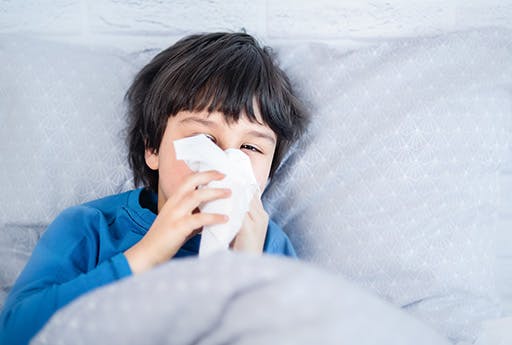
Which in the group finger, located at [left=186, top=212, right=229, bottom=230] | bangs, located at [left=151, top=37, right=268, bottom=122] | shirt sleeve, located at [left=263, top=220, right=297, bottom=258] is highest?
bangs, located at [left=151, top=37, right=268, bottom=122]

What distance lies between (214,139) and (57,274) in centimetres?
30

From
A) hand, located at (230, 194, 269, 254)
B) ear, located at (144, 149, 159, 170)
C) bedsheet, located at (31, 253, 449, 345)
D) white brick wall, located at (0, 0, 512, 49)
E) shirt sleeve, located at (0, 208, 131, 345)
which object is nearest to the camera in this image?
bedsheet, located at (31, 253, 449, 345)

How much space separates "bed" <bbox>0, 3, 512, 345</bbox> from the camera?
2.86 ft

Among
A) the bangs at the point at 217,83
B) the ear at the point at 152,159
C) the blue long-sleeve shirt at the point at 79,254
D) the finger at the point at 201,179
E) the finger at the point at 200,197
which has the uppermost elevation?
the bangs at the point at 217,83

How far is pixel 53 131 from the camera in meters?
0.97

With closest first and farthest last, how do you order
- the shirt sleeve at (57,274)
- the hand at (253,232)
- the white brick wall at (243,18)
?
the shirt sleeve at (57,274)
the hand at (253,232)
the white brick wall at (243,18)

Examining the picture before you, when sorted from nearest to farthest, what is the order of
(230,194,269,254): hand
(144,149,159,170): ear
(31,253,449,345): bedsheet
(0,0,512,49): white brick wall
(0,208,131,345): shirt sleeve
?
(31,253,449,345): bedsheet
(0,208,131,345): shirt sleeve
(230,194,269,254): hand
(144,149,159,170): ear
(0,0,512,49): white brick wall

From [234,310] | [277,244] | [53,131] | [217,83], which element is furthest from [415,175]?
[53,131]

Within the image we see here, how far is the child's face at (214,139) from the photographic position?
83 cm

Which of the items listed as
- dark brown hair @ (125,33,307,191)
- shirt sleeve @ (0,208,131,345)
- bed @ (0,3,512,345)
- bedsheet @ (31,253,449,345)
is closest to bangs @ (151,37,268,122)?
dark brown hair @ (125,33,307,191)

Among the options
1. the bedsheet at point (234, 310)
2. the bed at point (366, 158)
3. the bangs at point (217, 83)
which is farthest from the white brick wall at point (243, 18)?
the bedsheet at point (234, 310)

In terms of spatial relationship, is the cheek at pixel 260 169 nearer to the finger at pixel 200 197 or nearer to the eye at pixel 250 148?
the eye at pixel 250 148

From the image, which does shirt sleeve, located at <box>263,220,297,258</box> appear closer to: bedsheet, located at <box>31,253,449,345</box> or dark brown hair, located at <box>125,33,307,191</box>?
dark brown hair, located at <box>125,33,307,191</box>

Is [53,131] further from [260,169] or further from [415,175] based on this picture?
[415,175]
